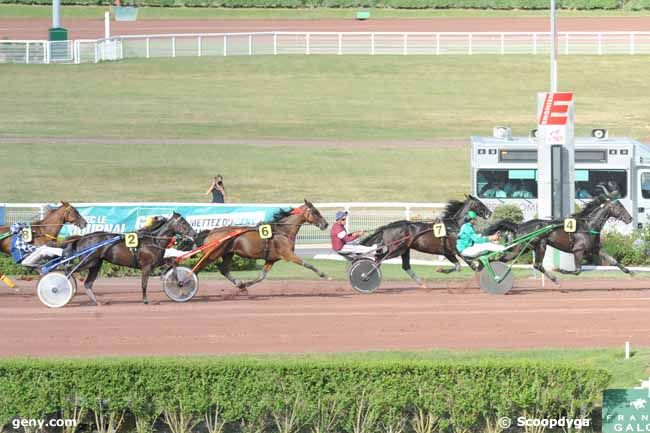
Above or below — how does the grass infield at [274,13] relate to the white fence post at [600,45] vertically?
above

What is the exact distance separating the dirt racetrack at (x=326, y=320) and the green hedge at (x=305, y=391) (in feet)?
10.8

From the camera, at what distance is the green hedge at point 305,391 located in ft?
36.3

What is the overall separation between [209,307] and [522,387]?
7.47 metres

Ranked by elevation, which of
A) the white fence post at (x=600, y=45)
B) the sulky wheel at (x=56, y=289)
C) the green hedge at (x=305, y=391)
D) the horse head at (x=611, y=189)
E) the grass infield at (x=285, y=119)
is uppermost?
the white fence post at (x=600, y=45)

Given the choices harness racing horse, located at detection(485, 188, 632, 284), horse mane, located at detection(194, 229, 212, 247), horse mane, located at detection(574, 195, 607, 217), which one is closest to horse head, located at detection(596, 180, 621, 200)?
harness racing horse, located at detection(485, 188, 632, 284)

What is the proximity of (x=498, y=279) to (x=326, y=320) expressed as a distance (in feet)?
10.3

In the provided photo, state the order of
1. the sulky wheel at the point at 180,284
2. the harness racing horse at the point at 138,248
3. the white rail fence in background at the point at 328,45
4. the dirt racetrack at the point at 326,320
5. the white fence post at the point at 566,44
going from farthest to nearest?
the white fence post at the point at 566,44 < the white rail fence in background at the point at 328,45 < the sulky wheel at the point at 180,284 < the harness racing horse at the point at 138,248 < the dirt racetrack at the point at 326,320

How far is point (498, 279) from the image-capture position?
734 inches

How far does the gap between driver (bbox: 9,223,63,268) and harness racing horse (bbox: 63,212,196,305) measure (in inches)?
11.0

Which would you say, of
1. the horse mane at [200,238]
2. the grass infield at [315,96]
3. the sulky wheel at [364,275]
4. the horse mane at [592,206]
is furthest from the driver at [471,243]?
the grass infield at [315,96]

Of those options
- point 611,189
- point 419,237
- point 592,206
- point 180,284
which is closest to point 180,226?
point 180,284

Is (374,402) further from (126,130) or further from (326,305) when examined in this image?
(126,130)

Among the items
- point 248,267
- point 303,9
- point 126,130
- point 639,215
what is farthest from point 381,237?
point 303,9

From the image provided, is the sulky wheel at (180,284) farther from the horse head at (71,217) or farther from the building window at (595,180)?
the building window at (595,180)
